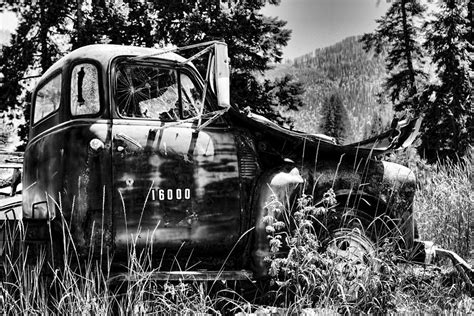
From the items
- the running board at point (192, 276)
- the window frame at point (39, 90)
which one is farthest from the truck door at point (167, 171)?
the window frame at point (39, 90)

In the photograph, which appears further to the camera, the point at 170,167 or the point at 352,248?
the point at 352,248

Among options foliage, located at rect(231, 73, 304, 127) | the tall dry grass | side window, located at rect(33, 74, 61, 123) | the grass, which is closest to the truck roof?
side window, located at rect(33, 74, 61, 123)

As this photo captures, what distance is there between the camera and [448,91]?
22.0 metres

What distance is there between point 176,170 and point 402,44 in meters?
23.4

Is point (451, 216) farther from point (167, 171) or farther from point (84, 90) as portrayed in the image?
point (84, 90)

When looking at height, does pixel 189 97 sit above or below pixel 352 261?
above

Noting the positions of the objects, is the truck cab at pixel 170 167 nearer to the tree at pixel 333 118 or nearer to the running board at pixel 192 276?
the running board at pixel 192 276

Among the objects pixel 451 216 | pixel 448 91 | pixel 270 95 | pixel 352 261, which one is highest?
pixel 448 91

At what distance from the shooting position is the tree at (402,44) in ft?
81.9

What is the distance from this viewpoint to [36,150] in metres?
4.79

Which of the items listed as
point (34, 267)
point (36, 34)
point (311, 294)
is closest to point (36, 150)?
point (34, 267)

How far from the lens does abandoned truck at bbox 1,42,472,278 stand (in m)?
4.22

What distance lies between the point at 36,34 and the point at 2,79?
207cm

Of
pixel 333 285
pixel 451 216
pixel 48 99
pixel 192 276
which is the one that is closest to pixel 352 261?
pixel 333 285
